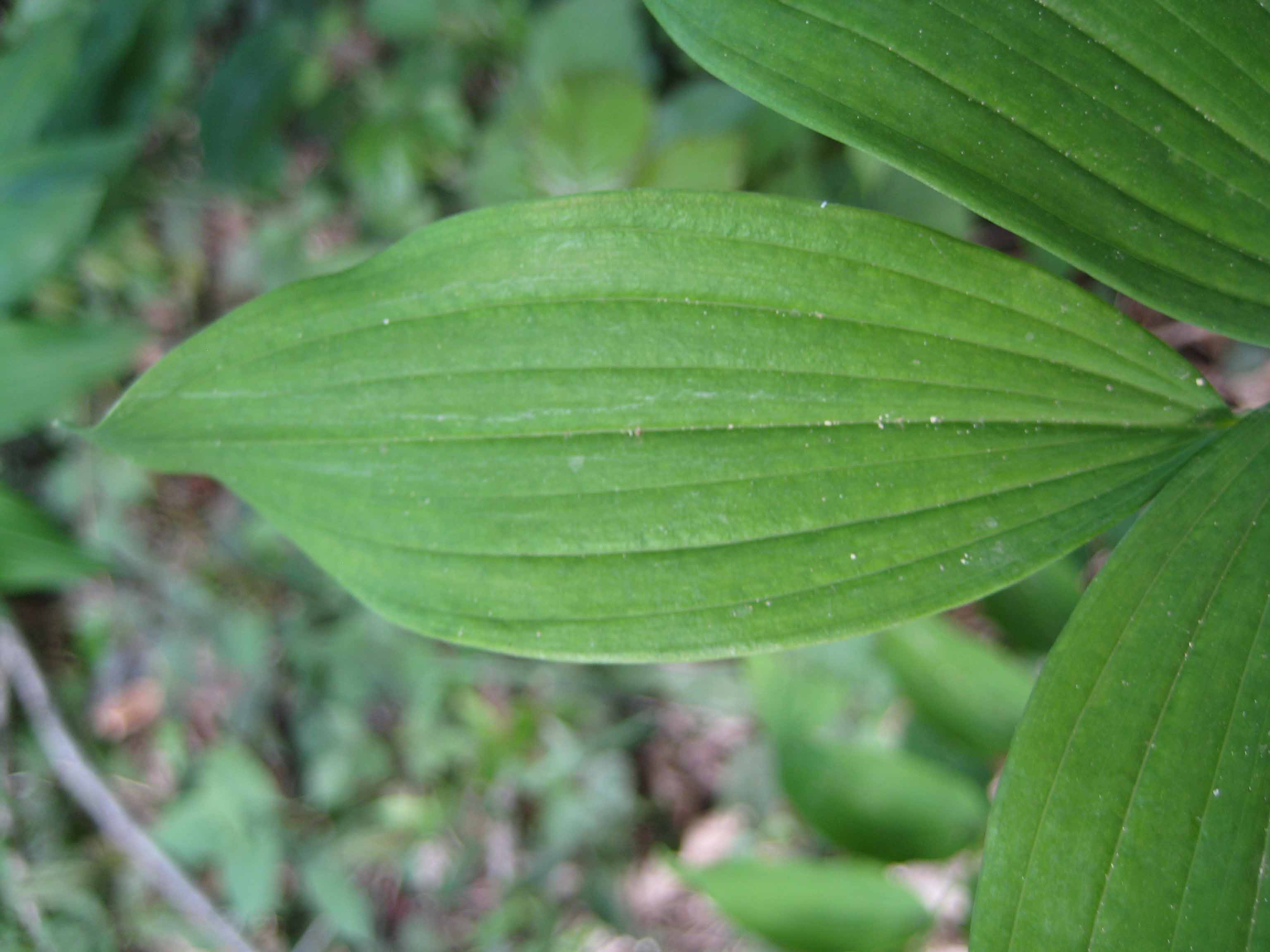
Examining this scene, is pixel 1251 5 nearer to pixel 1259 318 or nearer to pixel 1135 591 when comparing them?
pixel 1259 318

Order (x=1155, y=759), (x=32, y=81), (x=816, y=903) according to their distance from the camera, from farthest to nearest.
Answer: (x=32, y=81) → (x=816, y=903) → (x=1155, y=759)

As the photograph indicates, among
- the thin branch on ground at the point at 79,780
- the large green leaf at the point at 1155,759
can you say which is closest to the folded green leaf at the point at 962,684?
the large green leaf at the point at 1155,759

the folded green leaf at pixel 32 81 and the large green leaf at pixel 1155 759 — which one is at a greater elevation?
the folded green leaf at pixel 32 81

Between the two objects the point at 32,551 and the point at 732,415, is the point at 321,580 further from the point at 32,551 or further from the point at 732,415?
the point at 732,415

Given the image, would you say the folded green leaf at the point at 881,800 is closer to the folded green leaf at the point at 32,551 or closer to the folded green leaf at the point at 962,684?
the folded green leaf at the point at 962,684

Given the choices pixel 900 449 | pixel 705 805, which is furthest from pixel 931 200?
pixel 705 805

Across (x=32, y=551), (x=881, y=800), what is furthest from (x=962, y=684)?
(x=32, y=551)

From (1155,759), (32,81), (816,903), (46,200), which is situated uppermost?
(32,81)

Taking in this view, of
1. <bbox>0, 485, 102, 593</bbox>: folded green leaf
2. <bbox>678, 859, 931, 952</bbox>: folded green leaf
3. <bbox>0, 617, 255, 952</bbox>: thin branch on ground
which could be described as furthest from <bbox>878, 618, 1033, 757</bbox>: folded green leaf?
<bbox>0, 617, 255, 952</bbox>: thin branch on ground
